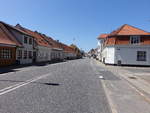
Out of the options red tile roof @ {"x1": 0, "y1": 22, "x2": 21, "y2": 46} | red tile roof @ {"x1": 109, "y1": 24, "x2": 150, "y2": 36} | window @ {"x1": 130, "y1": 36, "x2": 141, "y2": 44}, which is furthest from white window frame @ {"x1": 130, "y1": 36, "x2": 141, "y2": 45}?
red tile roof @ {"x1": 0, "y1": 22, "x2": 21, "y2": 46}

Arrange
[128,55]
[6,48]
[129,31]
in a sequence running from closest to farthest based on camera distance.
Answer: [6,48] → [128,55] → [129,31]

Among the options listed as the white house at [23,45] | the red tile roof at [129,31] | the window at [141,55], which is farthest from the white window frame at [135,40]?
the white house at [23,45]

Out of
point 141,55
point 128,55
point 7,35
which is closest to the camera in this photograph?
point 7,35

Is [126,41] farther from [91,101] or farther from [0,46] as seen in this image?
[91,101]

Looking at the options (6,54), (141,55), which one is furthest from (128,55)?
(6,54)

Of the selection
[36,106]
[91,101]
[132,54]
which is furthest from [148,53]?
[36,106]

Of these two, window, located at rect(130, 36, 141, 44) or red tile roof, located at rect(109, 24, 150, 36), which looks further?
red tile roof, located at rect(109, 24, 150, 36)

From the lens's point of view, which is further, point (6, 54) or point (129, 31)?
point (129, 31)

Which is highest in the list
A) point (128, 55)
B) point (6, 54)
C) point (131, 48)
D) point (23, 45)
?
point (23, 45)

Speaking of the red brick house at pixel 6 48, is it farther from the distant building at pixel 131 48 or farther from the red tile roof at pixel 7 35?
the distant building at pixel 131 48

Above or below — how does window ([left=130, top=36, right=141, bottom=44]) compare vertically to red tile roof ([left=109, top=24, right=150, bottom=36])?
below

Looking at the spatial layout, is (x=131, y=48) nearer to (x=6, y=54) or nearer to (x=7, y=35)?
(x=6, y=54)

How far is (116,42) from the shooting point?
27.8 meters

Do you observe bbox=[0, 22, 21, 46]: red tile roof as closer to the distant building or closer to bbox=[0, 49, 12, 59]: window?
bbox=[0, 49, 12, 59]: window
